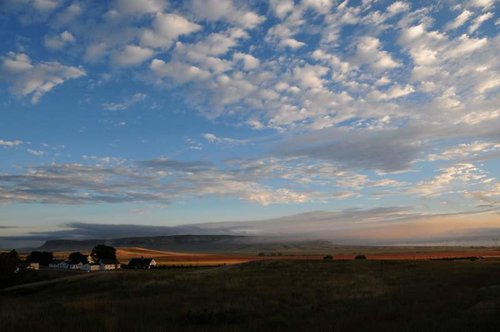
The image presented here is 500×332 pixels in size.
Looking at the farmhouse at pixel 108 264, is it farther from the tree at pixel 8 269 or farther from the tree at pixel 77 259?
the tree at pixel 8 269

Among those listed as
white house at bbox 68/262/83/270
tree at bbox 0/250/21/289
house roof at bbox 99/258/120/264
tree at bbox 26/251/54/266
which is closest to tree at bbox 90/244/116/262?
house roof at bbox 99/258/120/264

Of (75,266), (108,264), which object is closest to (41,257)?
(75,266)

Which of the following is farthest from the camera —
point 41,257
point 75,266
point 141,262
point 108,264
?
point 41,257

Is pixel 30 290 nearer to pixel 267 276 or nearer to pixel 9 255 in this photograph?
pixel 9 255

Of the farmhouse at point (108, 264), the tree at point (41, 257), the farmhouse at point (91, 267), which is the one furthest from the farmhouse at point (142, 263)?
the tree at point (41, 257)

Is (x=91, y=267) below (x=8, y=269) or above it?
below

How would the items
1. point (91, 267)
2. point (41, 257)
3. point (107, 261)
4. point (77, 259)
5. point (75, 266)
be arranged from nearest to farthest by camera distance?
point (91, 267), point (107, 261), point (75, 266), point (77, 259), point (41, 257)

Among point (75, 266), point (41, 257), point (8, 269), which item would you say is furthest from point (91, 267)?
point (8, 269)

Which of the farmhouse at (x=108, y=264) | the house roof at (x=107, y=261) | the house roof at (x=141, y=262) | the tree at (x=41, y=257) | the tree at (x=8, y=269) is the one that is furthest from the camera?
the tree at (x=41, y=257)

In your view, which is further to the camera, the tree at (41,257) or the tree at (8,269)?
the tree at (41,257)

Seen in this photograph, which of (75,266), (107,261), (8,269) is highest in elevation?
(8,269)

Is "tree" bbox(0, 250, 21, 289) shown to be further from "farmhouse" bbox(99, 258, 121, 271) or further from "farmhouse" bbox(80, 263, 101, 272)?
"farmhouse" bbox(99, 258, 121, 271)

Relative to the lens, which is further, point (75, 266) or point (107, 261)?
point (75, 266)

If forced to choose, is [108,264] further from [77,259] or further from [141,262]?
[77,259]
